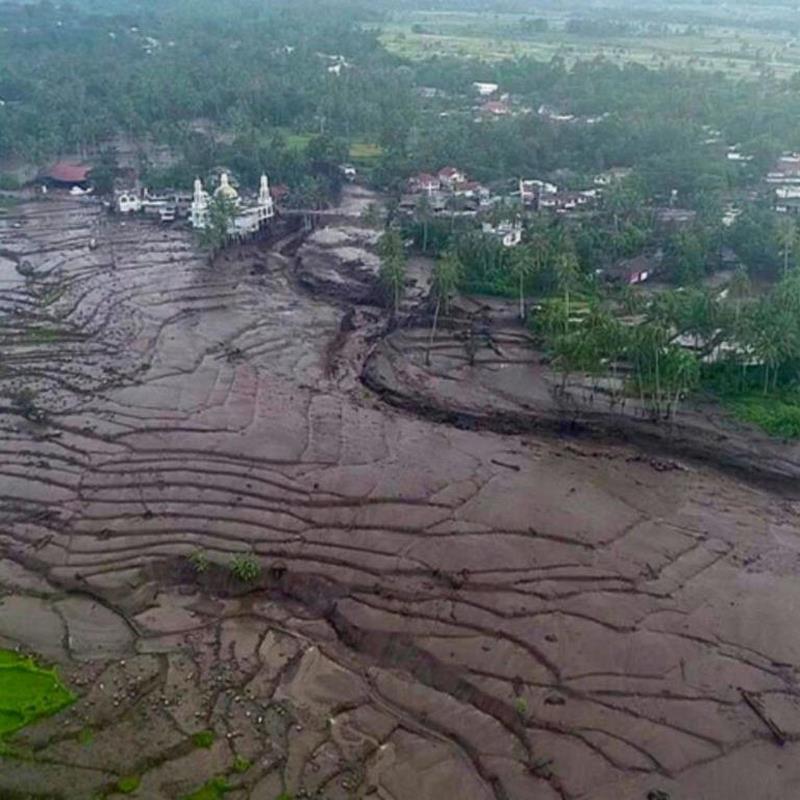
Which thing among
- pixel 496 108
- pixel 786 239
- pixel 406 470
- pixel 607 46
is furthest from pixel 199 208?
pixel 607 46

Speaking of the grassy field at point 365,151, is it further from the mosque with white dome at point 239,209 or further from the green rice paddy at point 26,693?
the green rice paddy at point 26,693

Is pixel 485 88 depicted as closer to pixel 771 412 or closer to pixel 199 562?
pixel 771 412

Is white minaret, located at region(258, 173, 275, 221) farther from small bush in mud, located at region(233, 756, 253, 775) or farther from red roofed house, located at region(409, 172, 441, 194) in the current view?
small bush in mud, located at region(233, 756, 253, 775)

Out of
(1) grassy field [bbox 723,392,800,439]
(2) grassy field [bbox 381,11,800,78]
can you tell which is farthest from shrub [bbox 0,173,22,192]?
(2) grassy field [bbox 381,11,800,78]

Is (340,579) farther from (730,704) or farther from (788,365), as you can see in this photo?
(788,365)

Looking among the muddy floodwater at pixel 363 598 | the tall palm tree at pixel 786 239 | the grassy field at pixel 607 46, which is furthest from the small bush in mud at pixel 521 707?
the grassy field at pixel 607 46
